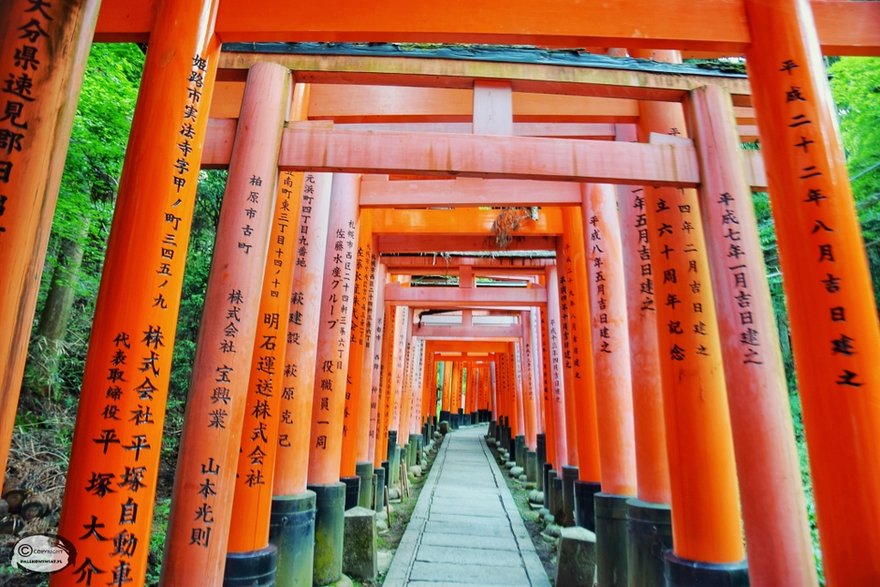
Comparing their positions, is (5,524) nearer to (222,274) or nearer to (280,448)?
(280,448)

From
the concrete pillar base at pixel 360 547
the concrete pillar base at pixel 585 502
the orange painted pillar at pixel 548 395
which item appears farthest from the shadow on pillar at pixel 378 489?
A: the concrete pillar base at pixel 585 502

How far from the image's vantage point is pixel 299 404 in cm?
448

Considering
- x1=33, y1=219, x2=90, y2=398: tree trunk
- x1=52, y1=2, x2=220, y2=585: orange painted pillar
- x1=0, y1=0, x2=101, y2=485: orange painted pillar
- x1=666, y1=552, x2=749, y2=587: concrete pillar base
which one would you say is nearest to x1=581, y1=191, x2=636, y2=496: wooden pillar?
x1=666, y1=552, x2=749, y2=587: concrete pillar base

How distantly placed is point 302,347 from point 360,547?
9.42 ft

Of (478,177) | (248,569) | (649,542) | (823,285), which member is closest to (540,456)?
(649,542)

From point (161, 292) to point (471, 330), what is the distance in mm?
12505

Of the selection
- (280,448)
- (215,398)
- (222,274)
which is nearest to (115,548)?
(215,398)

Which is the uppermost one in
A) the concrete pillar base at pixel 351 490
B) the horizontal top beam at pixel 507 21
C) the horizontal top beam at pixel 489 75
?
the horizontal top beam at pixel 507 21

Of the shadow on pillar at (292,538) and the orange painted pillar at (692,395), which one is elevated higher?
the orange painted pillar at (692,395)

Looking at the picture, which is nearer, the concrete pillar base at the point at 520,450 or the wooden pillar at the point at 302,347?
the wooden pillar at the point at 302,347

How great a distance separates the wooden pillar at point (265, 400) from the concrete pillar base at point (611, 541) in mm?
3228

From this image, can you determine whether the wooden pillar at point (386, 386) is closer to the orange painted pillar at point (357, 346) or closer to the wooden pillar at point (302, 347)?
the orange painted pillar at point (357, 346)

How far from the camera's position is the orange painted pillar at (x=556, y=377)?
8375 mm

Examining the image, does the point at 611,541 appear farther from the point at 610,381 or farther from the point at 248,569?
the point at 248,569
